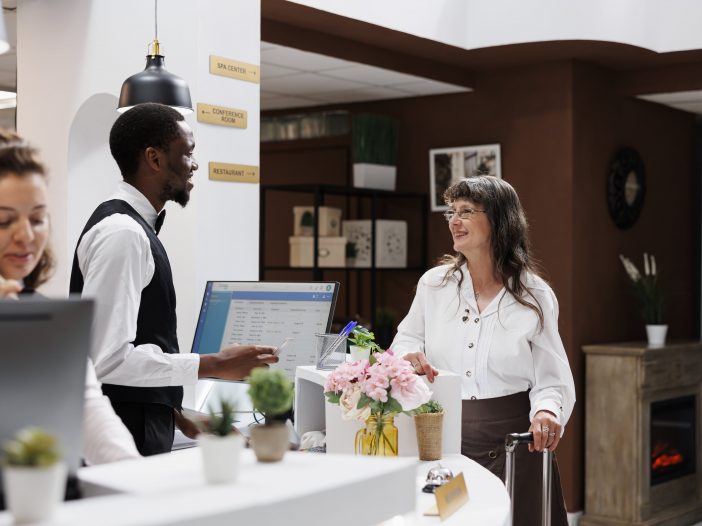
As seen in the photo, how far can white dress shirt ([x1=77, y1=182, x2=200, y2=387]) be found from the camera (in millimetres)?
2400

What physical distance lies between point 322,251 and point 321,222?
0.62 ft

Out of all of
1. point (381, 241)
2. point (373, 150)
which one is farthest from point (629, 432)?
point (373, 150)

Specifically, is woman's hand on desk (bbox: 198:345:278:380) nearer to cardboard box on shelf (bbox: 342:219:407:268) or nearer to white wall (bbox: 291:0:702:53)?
white wall (bbox: 291:0:702:53)

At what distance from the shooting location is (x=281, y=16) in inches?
201

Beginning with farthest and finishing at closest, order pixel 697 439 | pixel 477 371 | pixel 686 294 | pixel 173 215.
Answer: pixel 686 294 → pixel 697 439 → pixel 173 215 → pixel 477 371

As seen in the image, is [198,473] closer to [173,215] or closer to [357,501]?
[357,501]

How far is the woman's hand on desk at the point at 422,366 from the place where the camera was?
8.80 ft

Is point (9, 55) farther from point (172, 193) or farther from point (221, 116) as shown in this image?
point (172, 193)

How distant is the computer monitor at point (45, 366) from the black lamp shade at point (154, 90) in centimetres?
224

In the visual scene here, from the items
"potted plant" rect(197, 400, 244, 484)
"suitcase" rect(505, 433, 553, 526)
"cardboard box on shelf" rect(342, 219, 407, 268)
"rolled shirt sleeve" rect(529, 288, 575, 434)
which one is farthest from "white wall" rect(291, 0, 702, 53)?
"potted plant" rect(197, 400, 244, 484)

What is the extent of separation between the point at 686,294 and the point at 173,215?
14.1 ft

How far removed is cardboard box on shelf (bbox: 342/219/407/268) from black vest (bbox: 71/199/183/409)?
4.08 m

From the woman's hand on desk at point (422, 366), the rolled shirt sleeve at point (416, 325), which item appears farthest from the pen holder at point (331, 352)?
the rolled shirt sleeve at point (416, 325)

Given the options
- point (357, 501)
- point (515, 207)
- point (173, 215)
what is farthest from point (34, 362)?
point (173, 215)
